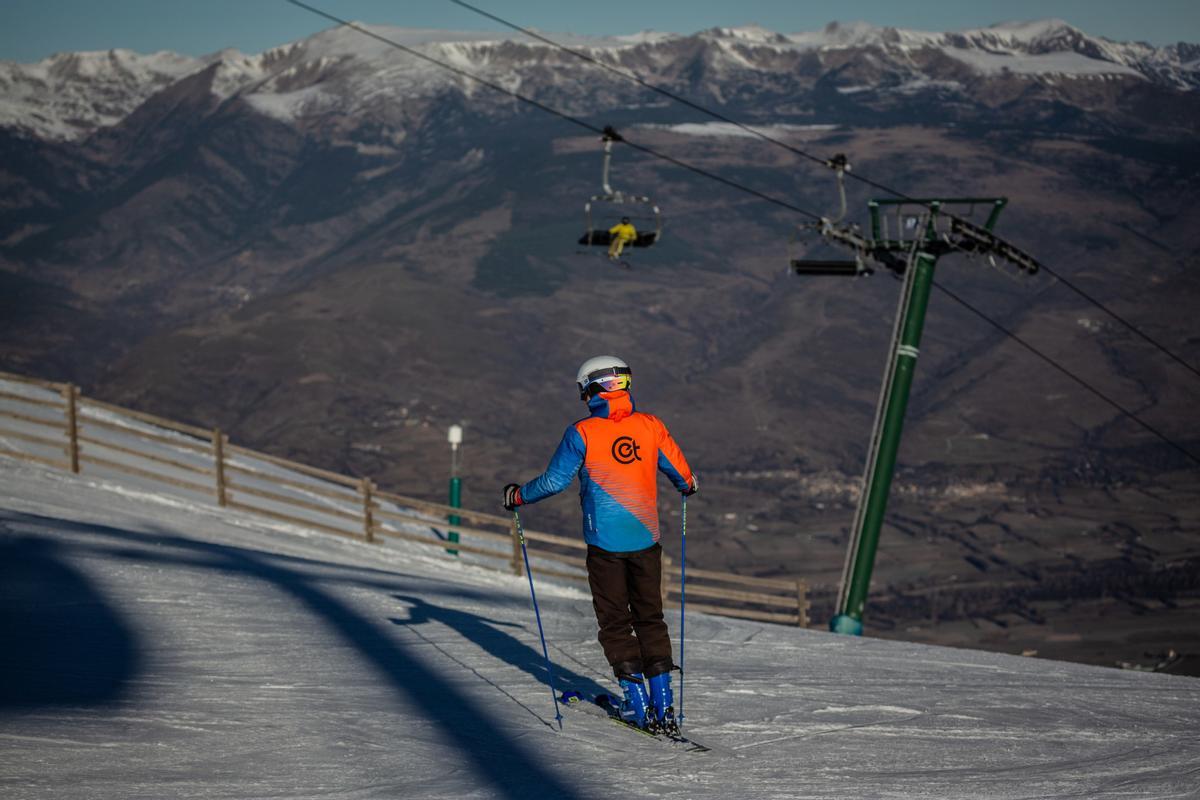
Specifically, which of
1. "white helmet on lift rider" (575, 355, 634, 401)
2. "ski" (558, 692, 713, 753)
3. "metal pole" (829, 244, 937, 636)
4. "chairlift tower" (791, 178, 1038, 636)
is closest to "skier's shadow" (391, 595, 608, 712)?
"ski" (558, 692, 713, 753)

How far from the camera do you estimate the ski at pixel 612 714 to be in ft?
22.2

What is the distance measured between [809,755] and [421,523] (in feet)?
73.3

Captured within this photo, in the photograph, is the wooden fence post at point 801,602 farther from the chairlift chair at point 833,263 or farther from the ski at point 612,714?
the ski at point 612,714

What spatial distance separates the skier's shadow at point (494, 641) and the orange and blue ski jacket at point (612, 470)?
5.12 feet

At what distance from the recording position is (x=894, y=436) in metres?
18.1

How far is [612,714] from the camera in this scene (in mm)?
7293

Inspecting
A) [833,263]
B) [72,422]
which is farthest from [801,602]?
[72,422]

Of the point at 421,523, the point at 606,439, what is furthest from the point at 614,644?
the point at 421,523

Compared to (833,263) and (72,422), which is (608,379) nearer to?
(833,263)

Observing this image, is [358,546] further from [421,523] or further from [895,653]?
[895,653]

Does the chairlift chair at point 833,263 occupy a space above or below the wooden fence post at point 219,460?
above

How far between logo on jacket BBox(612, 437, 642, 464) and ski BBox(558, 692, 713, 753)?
1.49 metres

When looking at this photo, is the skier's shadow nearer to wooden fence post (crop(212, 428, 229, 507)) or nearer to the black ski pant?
the black ski pant

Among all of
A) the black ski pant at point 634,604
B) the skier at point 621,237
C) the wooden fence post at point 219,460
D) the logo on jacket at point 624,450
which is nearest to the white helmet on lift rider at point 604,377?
the logo on jacket at point 624,450
